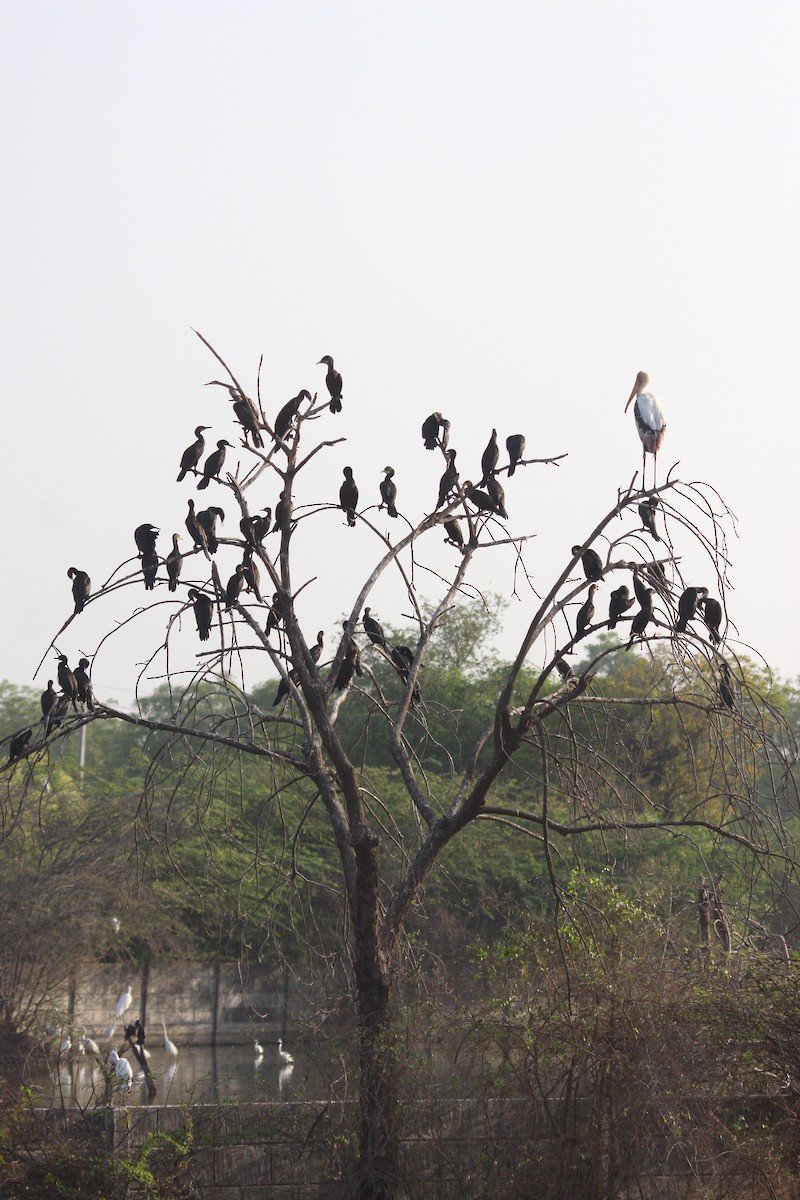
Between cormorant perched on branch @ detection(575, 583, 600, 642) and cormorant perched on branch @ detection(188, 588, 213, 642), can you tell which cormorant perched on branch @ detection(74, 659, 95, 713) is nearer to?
cormorant perched on branch @ detection(188, 588, 213, 642)

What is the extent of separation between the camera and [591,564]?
20.6 feet

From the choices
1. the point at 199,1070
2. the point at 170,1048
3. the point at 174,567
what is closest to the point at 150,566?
the point at 174,567

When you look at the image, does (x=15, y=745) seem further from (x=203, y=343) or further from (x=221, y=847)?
(x=221, y=847)

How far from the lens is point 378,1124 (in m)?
6.14

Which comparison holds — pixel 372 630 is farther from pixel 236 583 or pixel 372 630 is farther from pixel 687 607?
pixel 687 607

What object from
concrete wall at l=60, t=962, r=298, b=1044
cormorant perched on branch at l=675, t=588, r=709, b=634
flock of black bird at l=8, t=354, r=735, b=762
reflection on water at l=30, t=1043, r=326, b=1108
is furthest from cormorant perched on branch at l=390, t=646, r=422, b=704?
concrete wall at l=60, t=962, r=298, b=1044

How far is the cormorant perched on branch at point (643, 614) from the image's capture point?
6.08 m

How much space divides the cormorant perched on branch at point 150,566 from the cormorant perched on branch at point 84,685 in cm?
50

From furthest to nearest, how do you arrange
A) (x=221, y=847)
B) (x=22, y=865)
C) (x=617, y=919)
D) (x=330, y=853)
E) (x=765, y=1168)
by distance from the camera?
(x=330, y=853) → (x=221, y=847) → (x=22, y=865) → (x=617, y=919) → (x=765, y=1168)

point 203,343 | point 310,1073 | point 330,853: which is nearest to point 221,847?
point 330,853

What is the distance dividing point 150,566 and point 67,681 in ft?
2.24

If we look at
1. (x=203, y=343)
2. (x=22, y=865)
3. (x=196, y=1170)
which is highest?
(x=203, y=343)

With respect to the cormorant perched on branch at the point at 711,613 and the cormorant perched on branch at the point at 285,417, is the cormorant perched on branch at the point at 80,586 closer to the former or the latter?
the cormorant perched on branch at the point at 285,417

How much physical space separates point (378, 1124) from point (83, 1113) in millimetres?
1585
